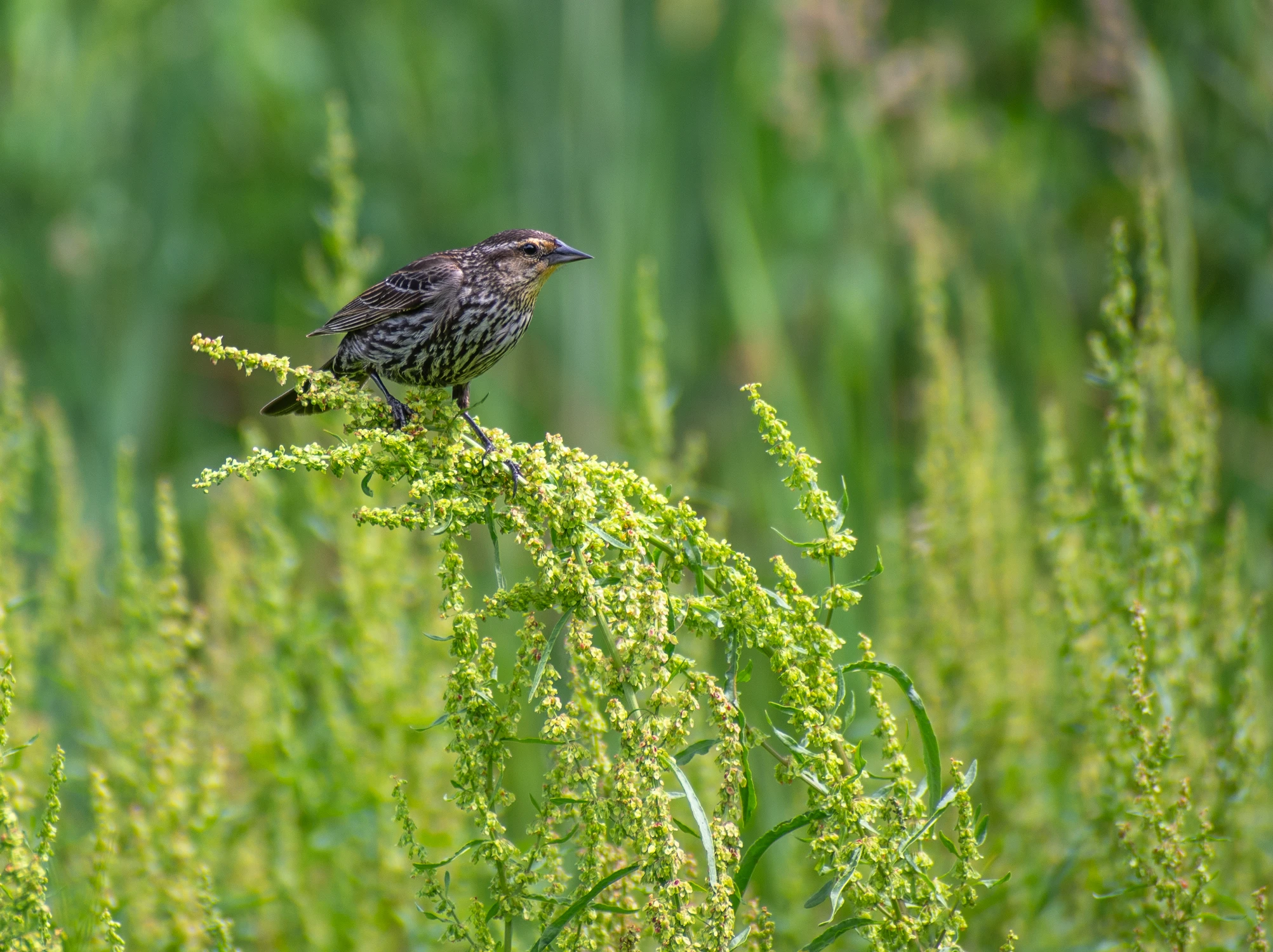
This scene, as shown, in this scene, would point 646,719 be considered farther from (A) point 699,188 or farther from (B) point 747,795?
(A) point 699,188

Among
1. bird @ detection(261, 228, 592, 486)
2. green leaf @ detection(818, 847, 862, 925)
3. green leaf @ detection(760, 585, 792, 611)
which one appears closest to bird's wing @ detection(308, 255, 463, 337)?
bird @ detection(261, 228, 592, 486)

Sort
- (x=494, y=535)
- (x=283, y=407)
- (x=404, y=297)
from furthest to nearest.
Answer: (x=404, y=297)
(x=283, y=407)
(x=494, y=535)

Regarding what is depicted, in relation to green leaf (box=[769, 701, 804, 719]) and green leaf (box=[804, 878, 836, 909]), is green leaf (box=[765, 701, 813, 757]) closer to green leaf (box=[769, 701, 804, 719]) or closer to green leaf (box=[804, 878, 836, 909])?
green leaf (box=[769, 701, 804, 719])

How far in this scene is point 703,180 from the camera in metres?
5.11

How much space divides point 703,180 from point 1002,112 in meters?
2.36

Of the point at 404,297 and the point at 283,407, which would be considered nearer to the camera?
the point at 283,407

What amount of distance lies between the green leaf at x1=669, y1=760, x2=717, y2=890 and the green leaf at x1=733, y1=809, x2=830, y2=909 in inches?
2.4

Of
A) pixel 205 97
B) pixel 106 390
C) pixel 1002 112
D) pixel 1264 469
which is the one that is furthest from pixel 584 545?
pixel 1002 112

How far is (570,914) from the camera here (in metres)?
1.59

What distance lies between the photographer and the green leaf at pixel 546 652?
1524 millimetres

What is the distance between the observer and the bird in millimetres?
3023

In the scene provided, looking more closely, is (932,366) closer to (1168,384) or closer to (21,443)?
(1168,384)

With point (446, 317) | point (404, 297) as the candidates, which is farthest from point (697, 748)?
point (404, 297)

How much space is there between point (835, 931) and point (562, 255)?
2115mm
